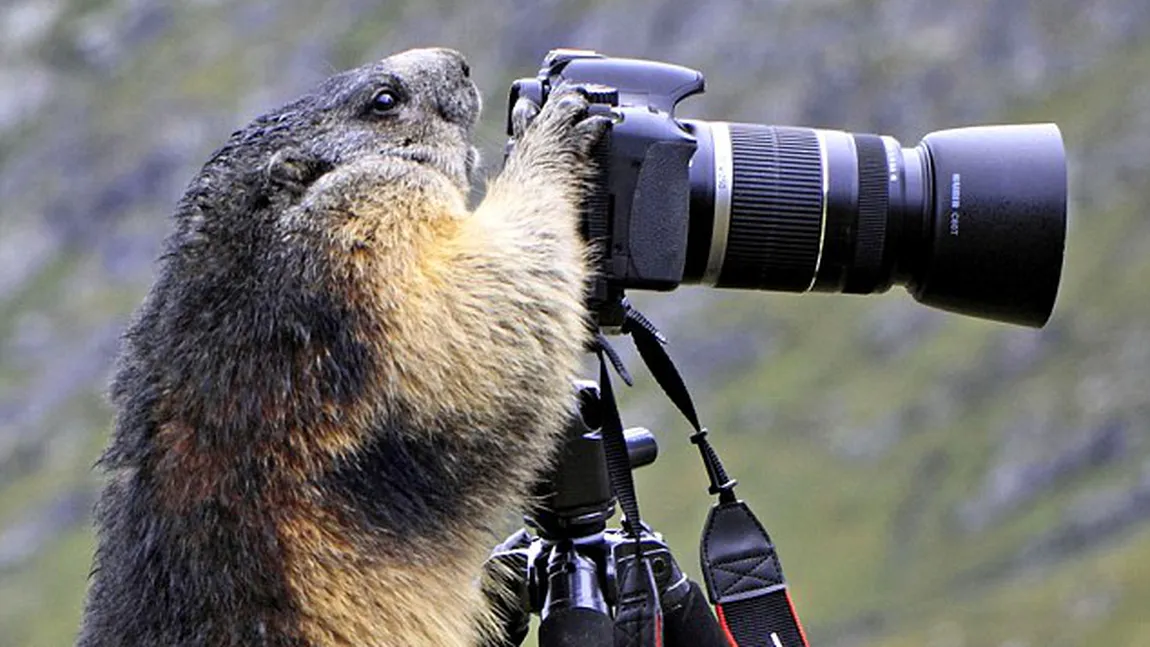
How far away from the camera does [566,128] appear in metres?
5.15

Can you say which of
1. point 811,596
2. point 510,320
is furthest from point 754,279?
point 811,596

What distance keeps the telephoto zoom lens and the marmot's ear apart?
1.16 m

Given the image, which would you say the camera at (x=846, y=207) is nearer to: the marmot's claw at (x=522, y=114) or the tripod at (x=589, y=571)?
the marmot's claw at (x=522, y=114)

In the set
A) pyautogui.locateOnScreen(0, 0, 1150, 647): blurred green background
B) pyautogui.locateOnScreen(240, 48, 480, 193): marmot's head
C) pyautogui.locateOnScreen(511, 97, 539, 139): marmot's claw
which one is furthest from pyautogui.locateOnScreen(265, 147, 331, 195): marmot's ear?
pyautogui.locateOnScreen(0, 0, 1150, 647): blurred green background

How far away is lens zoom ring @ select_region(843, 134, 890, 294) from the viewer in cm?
542

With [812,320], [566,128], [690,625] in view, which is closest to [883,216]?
[566,128]

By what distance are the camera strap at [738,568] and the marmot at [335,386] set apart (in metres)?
0.46

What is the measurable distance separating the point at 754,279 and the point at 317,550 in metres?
1.74

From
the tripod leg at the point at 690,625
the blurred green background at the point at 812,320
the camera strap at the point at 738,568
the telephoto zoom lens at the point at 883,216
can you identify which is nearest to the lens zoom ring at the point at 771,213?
the telephoto zoom lens at the point at 883,216

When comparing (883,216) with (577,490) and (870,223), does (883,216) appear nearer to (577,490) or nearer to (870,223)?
(870,223)

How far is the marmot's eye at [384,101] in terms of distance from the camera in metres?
5.36

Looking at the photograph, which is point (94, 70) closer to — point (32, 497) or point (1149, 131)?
point (32, 497)

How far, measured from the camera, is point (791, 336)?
378 ft

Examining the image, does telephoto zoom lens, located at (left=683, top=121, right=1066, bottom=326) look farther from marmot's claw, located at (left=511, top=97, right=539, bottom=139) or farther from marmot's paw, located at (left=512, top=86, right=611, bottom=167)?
marmot's claw, located at (left=511, top=97, right=539, bottom=139)
